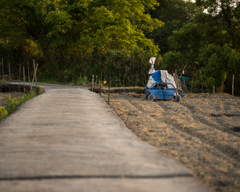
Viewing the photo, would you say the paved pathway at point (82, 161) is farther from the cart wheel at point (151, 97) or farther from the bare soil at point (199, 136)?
the cart wheel at point (151, 97)

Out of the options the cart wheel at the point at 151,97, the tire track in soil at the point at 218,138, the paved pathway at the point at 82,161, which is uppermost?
the cart wheel at the point at 151,97

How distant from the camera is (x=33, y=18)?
2077 centimetres

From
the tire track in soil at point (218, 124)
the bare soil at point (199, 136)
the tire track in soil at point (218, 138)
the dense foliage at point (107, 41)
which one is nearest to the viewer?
the bare soil at point (199, 136)

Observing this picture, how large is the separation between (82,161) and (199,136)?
2982mm

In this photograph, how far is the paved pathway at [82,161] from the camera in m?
2.80

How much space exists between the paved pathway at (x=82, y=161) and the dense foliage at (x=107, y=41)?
38.1 feet

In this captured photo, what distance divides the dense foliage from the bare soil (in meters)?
7.13

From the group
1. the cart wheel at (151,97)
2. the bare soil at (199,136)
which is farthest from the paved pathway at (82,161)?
the cart wheel at (151,97)

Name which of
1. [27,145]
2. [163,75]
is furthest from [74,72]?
[27,145]

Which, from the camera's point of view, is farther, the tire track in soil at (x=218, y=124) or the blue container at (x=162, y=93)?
the blue container at (x=162, y=93)

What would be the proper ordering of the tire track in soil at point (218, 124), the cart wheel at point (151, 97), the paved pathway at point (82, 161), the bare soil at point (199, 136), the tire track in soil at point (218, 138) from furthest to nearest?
the cart wheel at point (151, 97) → the tire track in soil at point (218, 124) → the tire track in soil at point (218, 138) → the bare soil at point (199, 136) → the paved pathway at point (82, 161)

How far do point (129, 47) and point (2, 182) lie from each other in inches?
719

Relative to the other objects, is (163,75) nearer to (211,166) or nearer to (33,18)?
A: (211,166)

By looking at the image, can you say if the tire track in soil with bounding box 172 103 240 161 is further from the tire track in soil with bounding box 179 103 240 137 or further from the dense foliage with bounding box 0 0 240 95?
the dense foliage with bounding box 0 0 240 95
